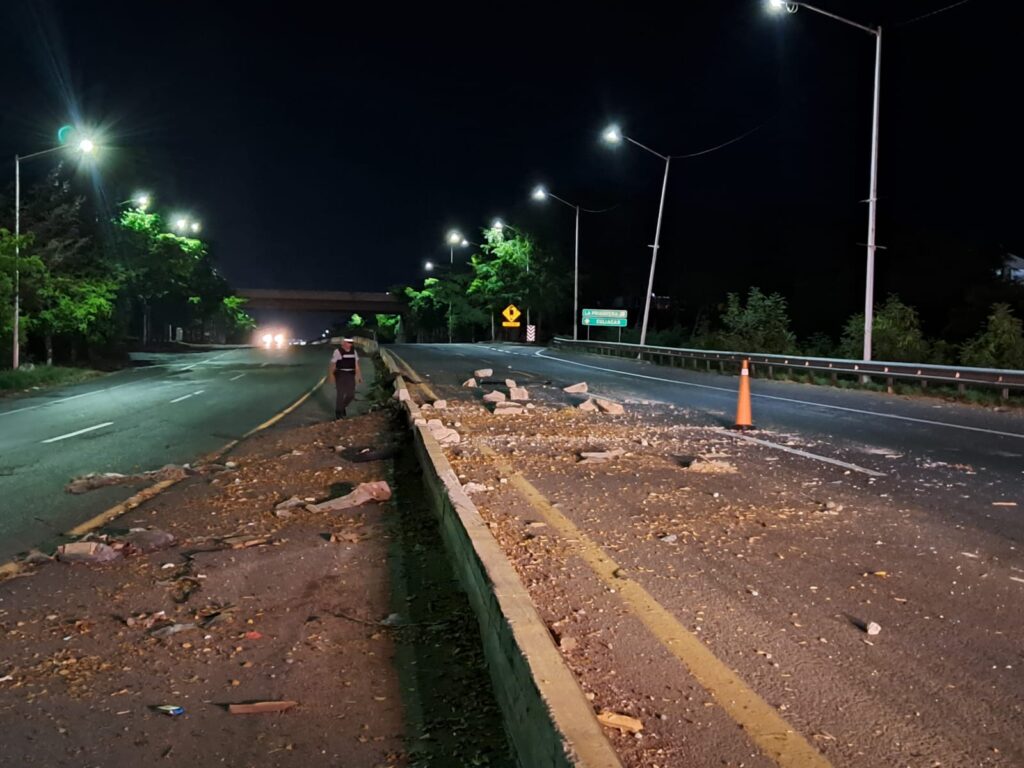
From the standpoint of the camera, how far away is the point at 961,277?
44.7 metres

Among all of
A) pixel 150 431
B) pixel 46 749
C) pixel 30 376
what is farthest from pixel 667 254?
→ pixel 46 749

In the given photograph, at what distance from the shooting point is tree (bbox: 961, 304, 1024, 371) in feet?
73.7

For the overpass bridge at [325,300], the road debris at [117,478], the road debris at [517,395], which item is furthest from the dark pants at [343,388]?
the overpass bridge at [325,300]

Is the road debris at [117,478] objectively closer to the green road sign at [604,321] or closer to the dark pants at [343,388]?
the dark pants at [343,388]

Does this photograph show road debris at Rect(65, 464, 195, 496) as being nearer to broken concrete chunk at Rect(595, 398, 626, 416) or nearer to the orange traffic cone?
broken concrete chunk at Rect(595, 398, 626, 416)

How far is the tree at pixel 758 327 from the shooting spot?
110ft

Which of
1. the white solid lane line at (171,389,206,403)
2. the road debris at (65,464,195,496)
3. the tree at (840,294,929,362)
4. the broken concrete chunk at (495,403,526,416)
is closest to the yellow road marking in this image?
the road debris at (65,464,195,496)

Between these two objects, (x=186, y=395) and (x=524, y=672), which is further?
(x=186, y=395)

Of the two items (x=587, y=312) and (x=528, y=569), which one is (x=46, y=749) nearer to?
(x=528, y=569)

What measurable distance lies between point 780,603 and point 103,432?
13.7 meters

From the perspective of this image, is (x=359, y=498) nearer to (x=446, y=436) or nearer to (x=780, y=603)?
(x=446, y=436)

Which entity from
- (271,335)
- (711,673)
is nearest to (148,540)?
(711,673)

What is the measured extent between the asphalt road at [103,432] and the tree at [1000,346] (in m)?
16.9

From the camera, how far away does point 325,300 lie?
116562 millimetres
